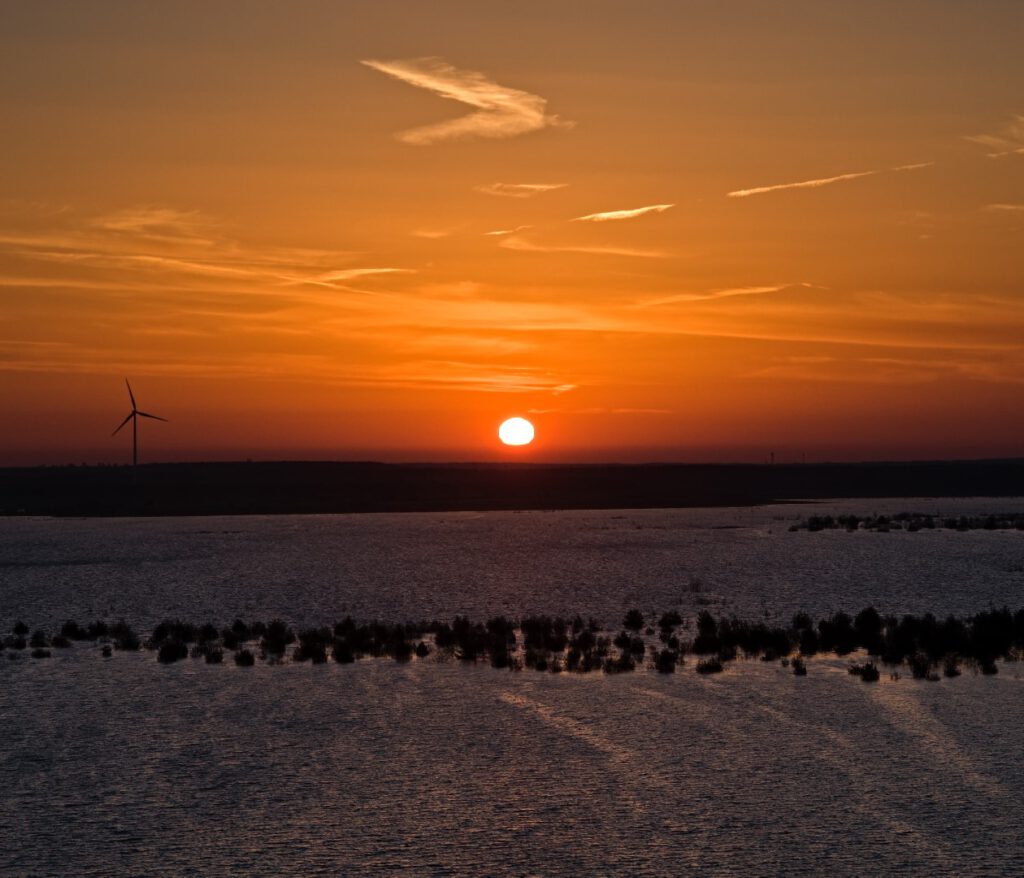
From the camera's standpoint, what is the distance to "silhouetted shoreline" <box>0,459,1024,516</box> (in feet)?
319

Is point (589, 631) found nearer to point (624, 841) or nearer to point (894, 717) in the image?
point (894, 717)

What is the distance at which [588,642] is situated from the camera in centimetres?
2117

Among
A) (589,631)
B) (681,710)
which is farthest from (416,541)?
(681,710)

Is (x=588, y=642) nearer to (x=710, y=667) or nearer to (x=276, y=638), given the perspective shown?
(x=710, y=667)

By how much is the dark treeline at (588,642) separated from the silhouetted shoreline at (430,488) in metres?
61.6

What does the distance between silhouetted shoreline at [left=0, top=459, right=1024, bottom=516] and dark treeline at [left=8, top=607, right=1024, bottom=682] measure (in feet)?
202

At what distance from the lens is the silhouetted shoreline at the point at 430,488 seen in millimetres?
97188

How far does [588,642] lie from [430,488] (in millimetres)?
115352

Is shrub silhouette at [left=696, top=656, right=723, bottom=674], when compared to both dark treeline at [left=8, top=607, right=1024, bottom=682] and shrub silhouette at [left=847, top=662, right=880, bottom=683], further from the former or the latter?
shrub silhouette at [left=847, top=662, right=880, bottom=683]

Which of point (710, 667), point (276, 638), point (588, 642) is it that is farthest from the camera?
point (276, 638)

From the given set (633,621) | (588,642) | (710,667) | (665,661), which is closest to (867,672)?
(710,667)

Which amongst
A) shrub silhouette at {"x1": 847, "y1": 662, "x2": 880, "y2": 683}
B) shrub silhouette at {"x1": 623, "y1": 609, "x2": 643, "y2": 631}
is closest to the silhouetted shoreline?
shrub silhouette at {"x1": 623, "y1": 609, "x2": 643, "y2": 631}

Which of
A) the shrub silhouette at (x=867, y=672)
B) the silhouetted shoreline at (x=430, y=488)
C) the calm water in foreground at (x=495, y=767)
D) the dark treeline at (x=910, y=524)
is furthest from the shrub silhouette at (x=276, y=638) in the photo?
the silhouetted shoreline at (x=430, y=488)

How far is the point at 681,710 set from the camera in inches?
607
